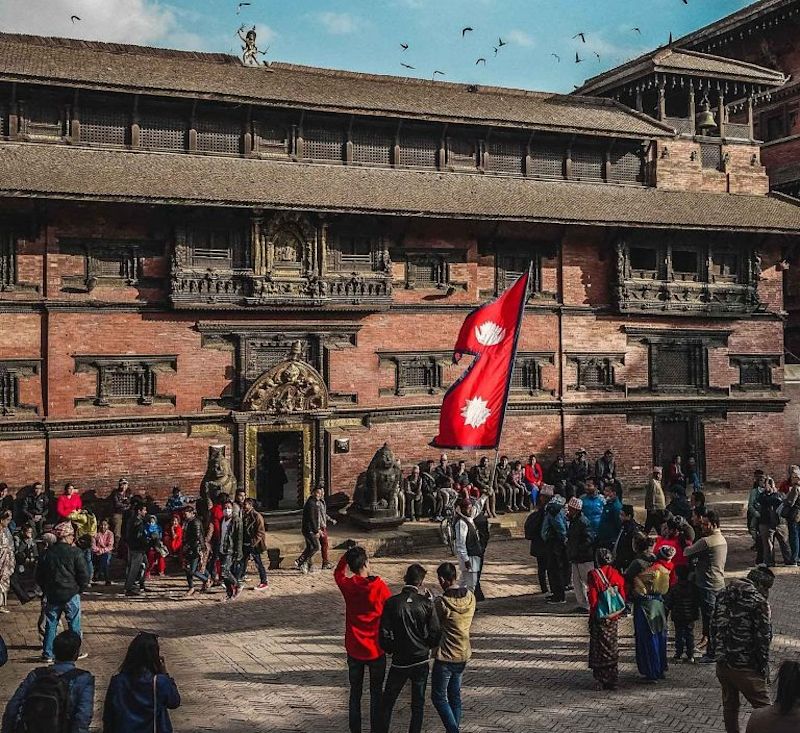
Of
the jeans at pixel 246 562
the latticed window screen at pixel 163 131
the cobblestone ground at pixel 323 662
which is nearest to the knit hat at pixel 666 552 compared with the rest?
the cobblestone ground at pixel 323 662

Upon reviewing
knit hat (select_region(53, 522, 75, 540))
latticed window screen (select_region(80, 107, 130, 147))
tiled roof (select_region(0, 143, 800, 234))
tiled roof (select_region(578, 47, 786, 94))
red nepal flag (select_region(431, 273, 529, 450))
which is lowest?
knit hat (select_region(53, 522, 75, 540))

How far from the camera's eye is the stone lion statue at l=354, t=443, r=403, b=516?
21281 mm

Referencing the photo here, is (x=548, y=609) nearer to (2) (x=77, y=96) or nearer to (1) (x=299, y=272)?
(1) (x=299, y=272)

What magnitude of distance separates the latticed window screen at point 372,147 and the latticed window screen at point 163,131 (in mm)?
4799

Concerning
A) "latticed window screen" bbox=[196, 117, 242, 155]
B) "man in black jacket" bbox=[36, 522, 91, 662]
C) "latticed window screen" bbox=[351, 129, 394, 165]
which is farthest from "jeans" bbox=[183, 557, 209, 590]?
"latticed window screen" bbox=[351, 129, 394, 165]

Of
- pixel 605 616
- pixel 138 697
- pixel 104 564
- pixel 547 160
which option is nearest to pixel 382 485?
pixel 104 564

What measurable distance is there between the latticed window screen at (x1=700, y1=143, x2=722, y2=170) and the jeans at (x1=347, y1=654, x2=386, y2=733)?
2472 centimetres

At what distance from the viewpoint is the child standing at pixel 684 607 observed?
11.6 meters

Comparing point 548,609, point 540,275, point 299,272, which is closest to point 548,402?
point 540,275

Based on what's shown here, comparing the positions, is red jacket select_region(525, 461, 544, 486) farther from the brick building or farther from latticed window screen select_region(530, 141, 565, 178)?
latticed window screen select_region(530, 141, 565, 178)

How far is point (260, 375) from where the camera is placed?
2245cm

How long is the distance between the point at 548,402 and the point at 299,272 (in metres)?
8.32

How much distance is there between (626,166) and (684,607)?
1947 cm

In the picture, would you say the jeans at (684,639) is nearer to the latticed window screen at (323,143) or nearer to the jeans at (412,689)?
the jeans at (412,689)
